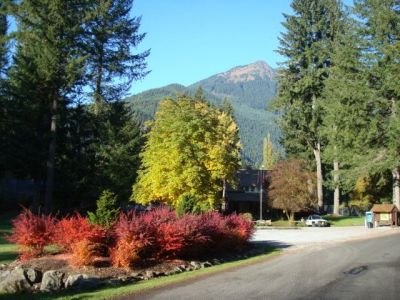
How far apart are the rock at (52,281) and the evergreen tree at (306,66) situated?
2014 inches

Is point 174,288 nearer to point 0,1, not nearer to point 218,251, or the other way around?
point 218,251

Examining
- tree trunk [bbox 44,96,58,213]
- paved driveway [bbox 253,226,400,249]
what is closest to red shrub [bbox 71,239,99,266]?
paved driveway [bbox 253,226,400,249]

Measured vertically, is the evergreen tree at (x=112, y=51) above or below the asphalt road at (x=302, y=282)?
above

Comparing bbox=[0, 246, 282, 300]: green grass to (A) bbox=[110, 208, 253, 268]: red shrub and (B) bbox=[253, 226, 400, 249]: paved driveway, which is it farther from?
(B) bbox=[253, 226, 400, 249]: paved driveway

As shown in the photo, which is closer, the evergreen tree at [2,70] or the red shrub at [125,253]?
the red shrub at [125,253]

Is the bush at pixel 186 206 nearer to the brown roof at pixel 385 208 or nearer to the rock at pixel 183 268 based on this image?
the rock at pixel 183 268

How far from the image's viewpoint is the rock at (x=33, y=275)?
13789 millimetres

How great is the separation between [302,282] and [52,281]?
669cm

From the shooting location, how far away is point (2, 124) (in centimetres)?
4041

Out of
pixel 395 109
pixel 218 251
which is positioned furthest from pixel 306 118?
pixel 218 251

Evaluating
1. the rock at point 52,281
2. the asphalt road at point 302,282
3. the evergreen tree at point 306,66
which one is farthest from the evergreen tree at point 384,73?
the rock at point 52,281

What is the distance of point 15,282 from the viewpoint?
13.6 meters

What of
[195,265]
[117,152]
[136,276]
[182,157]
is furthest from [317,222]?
[136,276]

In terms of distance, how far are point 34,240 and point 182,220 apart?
516cm
